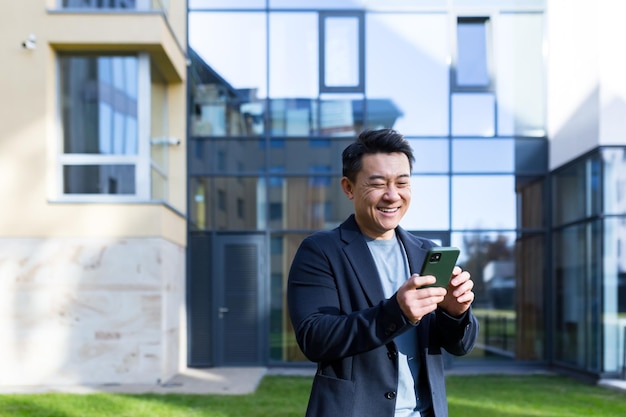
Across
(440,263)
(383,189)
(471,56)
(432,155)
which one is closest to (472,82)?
(471,56)

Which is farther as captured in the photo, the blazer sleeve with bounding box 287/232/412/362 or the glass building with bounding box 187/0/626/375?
the glass building with bounding box 187/0/626/375

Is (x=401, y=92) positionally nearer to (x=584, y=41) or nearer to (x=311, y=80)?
(x=311, y=80)

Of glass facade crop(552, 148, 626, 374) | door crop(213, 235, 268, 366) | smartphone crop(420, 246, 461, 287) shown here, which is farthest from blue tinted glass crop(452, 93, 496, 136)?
smartphone crop(420, 246, 461, 287)

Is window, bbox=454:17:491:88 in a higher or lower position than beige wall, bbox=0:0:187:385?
higher

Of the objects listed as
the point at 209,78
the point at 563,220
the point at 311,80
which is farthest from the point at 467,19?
the point at 209,78

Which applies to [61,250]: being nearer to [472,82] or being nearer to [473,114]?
[473,114]

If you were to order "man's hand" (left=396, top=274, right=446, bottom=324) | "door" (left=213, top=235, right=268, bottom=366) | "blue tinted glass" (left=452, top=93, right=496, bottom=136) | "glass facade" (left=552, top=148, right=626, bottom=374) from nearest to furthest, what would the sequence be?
"man's hand" (left=396, top=274, right=446, bottom=324), "glass facade" (left=552, top=148, right=626, bottom=374), "door" (left=213, top=235, right=268, bottom=366), "blue tinted glass" (left=452, top=93, right=496, bottom=136)

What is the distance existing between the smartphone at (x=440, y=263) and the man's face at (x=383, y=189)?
26 cm

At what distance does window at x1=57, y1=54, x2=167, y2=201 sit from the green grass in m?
2.74

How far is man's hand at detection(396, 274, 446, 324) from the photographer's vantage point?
→ 1638 millimetres

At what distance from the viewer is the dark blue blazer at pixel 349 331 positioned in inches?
68.5

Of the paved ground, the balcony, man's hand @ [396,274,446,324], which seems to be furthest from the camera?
the balcony

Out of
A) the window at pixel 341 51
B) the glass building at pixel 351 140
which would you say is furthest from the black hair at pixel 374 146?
the window at pixel 341 51

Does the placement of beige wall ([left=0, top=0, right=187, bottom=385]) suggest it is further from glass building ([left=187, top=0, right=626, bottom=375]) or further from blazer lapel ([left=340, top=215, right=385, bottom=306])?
blazer lapel ([left=340, top=215, right=385, bottom=306])
